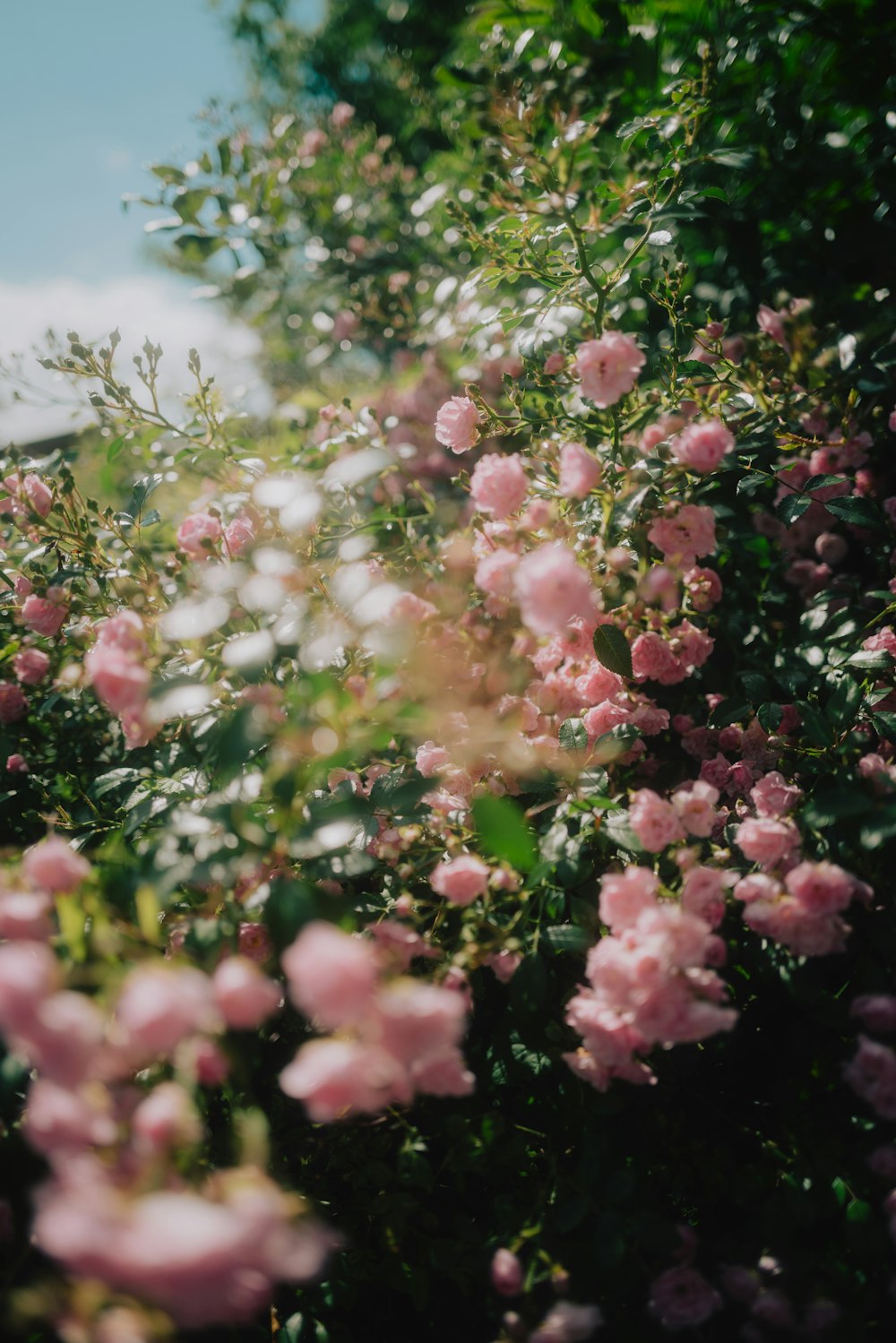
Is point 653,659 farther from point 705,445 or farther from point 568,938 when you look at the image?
point 568,938

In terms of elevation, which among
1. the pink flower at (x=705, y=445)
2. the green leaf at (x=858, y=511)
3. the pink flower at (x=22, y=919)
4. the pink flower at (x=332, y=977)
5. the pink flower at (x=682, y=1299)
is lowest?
the pink flower at (x=682, y=1299)

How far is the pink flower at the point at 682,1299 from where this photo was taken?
1023 mm

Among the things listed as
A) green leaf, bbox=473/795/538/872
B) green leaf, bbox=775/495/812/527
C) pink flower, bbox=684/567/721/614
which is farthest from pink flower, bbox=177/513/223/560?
green leaf, bbox=775/495/812/527

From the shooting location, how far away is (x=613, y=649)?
132 centimetres

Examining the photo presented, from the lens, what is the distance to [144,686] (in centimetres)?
106

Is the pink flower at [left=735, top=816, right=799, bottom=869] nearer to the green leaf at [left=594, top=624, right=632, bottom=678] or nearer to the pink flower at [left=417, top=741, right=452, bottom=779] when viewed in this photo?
the green leaf at [left=594, top=624, right=632, bottom=678]

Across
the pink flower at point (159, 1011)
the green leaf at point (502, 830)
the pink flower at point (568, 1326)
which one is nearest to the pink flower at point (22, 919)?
the pink flower at point (159, 1011)

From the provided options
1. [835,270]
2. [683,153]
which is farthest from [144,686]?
[835,270]

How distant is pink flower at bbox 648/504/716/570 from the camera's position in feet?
4.23

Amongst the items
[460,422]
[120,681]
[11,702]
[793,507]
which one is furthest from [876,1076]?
[11,702]

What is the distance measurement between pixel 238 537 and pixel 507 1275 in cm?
137

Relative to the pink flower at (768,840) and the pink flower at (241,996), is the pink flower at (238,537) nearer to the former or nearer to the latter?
the pink flower at (241,996)

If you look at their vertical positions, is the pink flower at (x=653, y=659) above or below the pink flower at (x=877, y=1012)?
above

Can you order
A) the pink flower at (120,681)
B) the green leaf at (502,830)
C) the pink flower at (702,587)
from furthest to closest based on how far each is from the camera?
the pink flower at (702,587), the pink flower at (120,681), the green leaf at (502,830)
